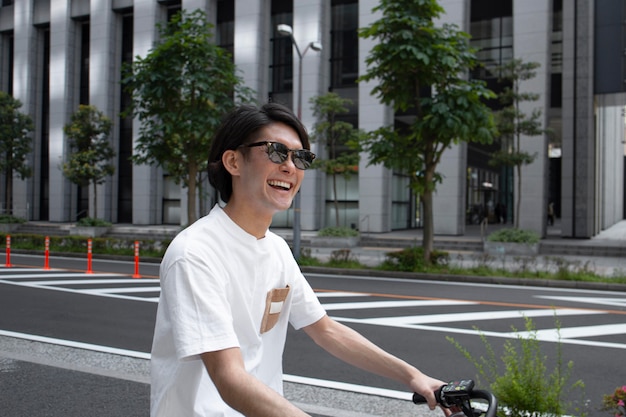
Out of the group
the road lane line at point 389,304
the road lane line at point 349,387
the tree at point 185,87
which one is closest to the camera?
the road lane line at point 349,387

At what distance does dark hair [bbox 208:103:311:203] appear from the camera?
195 centimetres

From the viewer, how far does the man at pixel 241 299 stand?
1620 mm

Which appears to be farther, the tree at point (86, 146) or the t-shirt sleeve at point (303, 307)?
the tree at point (86, 146)

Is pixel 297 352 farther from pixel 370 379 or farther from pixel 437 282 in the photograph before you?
pixel 437 282

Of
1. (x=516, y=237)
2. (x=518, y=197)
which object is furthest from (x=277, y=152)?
(x=518, y=197)

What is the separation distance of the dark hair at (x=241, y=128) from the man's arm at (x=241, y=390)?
0.68 m

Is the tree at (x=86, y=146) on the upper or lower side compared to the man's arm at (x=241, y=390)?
upper

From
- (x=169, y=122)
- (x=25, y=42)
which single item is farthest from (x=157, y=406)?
(x=25, y=42)

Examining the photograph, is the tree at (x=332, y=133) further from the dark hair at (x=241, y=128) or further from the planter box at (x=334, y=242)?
the dark hair at (x=241, y=128)

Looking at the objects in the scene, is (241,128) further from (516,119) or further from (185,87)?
(516,119)

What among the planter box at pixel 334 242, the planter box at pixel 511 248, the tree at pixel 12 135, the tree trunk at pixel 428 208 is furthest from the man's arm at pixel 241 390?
A: the tree at pixel 12 135

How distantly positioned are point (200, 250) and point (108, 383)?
4.65 m

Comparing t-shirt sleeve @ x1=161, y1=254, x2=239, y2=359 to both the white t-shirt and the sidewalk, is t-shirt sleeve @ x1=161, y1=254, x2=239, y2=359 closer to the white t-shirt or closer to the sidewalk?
the white t-shirt

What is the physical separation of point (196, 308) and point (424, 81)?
1477cm
